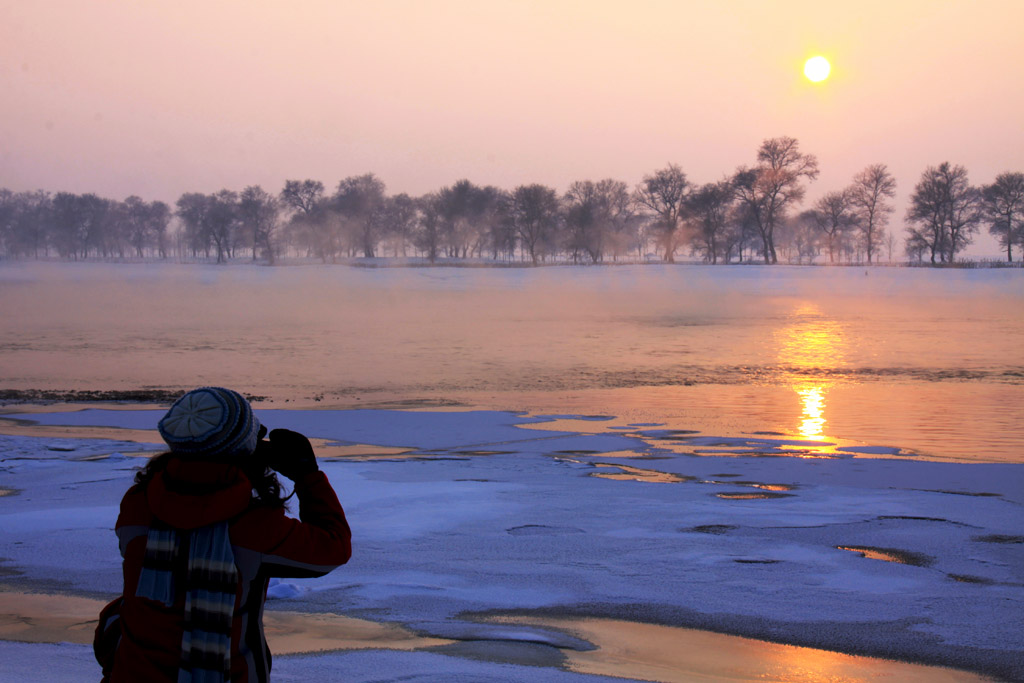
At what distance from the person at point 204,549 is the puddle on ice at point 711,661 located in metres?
1.98

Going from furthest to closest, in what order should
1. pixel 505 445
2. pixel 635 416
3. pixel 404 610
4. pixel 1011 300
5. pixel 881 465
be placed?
1. pixel 1011 300
2. pixel 635 416
3. pixel 505 445
4. pixel 881 465
5. pixel 404 610

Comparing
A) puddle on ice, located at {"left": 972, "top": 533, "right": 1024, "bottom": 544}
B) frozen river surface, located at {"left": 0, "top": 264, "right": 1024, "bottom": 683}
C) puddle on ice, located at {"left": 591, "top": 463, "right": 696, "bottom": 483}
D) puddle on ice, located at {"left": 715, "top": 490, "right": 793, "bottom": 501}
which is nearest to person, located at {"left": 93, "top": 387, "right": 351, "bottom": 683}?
frozen river surface, located at {"left": 0, "top": 264, "right": 1024, "bottom": 683}

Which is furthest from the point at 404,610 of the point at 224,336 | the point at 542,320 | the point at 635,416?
the point at 542,320

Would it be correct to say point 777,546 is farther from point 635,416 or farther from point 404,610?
point 635,416

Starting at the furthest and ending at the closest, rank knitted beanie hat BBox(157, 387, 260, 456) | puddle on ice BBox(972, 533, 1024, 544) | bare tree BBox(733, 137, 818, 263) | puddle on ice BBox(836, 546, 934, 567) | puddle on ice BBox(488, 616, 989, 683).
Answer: bare tree BBox(733, 137, 818, 263), puddle on ice BBox(972, 533, 1024, 544), puddle on ice BBox(836, 546, 934, 567), puddle on ice BBox(488, 616, 989, 683), knitted beanie hat BBox(157, 387, 260, 456)

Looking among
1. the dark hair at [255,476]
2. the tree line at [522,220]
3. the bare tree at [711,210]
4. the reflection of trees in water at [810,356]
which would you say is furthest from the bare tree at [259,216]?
the dark hair at [255,476]

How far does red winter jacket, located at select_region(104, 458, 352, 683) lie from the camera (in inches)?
82.1

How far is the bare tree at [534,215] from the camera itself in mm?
80875

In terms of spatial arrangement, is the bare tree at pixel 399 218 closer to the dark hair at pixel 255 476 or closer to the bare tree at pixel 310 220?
the bare tree at pixel 310 220

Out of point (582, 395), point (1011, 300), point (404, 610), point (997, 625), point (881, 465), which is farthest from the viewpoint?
point (1011, 300)

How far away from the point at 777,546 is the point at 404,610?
7.63ft

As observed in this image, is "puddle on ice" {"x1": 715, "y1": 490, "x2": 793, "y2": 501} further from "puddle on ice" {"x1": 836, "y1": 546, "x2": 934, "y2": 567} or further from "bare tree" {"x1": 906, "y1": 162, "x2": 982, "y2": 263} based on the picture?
"bare tree" {"x1": 906, "y1": 162, "x2": 982, "y2": 263}

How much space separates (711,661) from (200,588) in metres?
2.58

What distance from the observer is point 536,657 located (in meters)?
3.97
